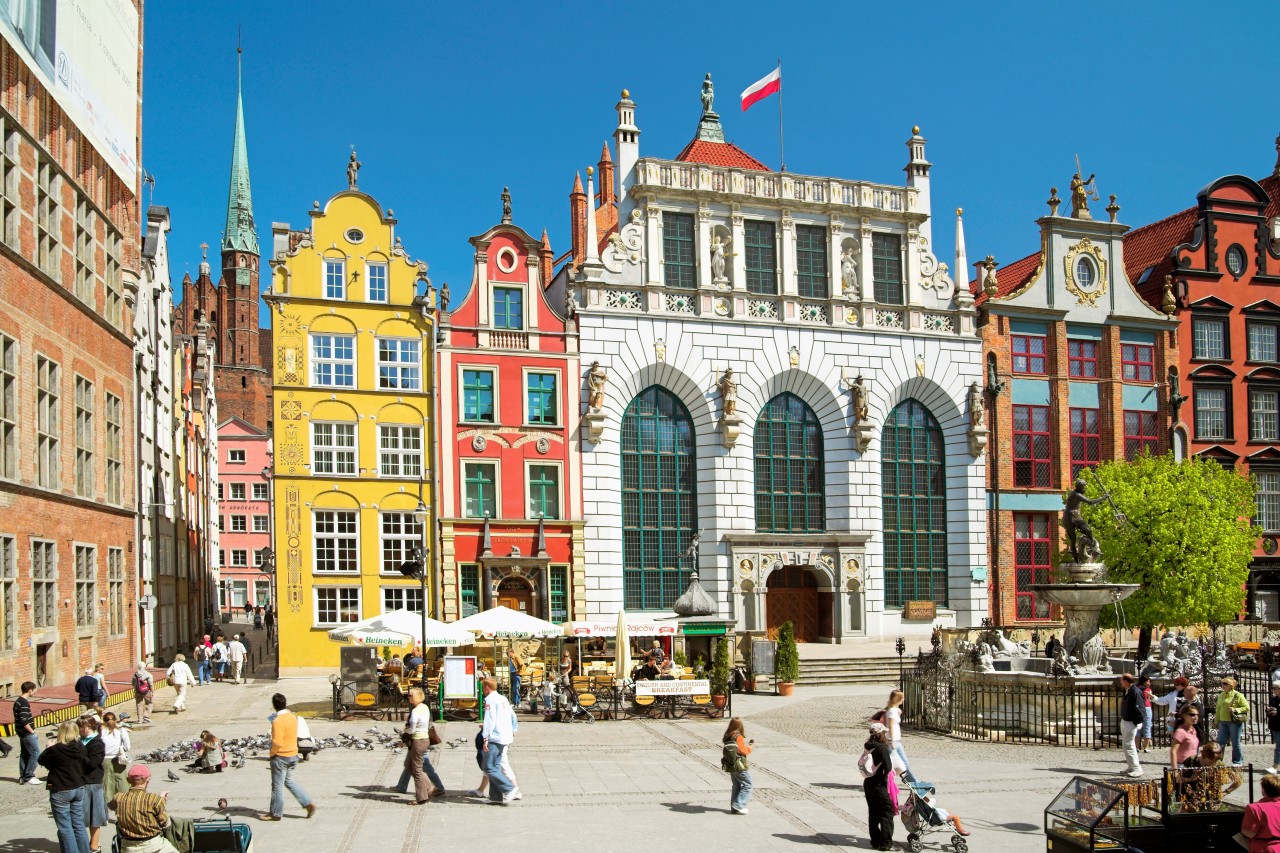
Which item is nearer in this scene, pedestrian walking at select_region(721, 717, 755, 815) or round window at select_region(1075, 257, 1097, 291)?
pedestrian walking at select_region(721, 717, 755, 815)

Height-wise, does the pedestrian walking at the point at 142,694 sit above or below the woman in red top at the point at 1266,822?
below

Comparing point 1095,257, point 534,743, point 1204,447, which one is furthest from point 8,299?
point 1204,447

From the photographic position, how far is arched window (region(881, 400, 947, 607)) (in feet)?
158

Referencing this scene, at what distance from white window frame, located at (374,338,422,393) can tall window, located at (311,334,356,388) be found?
858 millimetres

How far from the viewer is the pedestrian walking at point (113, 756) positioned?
16.8 metres

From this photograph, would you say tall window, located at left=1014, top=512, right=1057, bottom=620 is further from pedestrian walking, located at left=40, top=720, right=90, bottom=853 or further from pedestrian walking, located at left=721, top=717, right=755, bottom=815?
pedestrian walking, located at left=40, top=720, right=90, bottom=853

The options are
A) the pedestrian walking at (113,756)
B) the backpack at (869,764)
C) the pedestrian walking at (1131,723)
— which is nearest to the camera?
the backpack at (869,764)

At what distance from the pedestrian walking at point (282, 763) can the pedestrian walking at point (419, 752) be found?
5.54ft

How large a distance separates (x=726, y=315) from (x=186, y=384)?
2961cm

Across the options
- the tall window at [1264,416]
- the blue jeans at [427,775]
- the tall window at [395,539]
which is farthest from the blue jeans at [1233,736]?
the tall window at [1264,416]

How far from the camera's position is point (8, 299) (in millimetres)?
28375

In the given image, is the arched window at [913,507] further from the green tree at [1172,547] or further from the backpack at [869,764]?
the backpack at [869,764]

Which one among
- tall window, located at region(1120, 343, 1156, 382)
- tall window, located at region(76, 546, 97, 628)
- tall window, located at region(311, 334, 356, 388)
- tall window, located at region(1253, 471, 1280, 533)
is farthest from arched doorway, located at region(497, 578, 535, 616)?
tall window, located at region(1253, 471, 1280, 533)

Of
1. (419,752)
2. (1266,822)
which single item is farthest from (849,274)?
(1266,822)
